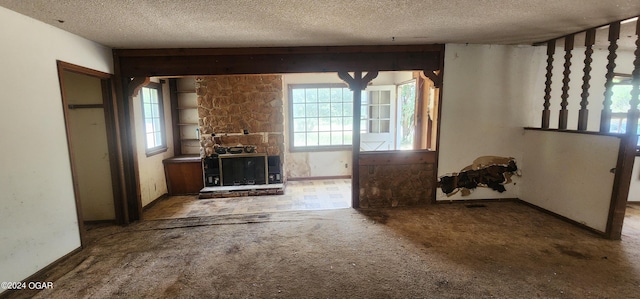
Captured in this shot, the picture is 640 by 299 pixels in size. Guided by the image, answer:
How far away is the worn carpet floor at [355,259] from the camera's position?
218 centimetres

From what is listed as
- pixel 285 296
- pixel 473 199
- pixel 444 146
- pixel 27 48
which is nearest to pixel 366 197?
pixel 444 146

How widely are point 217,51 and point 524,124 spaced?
14.2ft

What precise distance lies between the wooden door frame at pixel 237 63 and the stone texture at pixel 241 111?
4.91 feet

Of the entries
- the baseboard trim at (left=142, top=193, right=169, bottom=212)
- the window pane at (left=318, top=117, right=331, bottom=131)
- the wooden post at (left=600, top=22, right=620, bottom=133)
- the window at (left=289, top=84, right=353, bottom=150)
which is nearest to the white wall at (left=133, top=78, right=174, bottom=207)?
the baseboard trim at (left=142, top=193, right=169, bottom=212)

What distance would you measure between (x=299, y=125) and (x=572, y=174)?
14.6 feet

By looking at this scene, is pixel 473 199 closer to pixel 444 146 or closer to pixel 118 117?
pixel 444 146

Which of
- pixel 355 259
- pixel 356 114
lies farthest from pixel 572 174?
pixel 355 259

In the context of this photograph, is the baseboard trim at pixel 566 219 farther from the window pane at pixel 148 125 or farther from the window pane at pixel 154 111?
the window pane at pixel 154 111

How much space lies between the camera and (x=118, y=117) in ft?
11.7

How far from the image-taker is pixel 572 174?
3.35m

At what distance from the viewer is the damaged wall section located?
13.1ft

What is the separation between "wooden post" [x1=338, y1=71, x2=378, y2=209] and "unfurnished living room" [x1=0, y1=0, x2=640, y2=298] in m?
0.03

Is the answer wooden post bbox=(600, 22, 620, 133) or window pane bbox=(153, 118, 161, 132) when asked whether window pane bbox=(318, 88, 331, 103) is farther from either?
wooden post bbox=(600, 22, 620, 133)

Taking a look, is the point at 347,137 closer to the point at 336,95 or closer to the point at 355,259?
the point at 336,95
